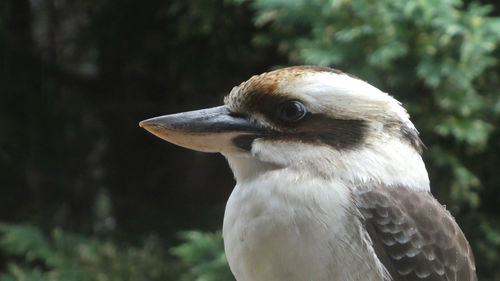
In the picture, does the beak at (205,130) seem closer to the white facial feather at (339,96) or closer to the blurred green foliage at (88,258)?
the white facial feather at (339,96)

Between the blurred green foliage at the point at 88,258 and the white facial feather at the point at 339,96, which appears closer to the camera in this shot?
the white facial feather at the point at 339,96

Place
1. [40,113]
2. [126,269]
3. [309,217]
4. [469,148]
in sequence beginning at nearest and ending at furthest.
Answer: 1. [309,217]
2. [469,148]
3. [126,269]
4. [40,113]

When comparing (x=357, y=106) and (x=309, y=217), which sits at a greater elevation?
(x=357, y=106)

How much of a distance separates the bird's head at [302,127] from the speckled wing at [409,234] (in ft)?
0.12

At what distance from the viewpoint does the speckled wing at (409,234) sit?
1247 mm

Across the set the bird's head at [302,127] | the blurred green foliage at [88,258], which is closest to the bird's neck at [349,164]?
the bird's head at [302,127]

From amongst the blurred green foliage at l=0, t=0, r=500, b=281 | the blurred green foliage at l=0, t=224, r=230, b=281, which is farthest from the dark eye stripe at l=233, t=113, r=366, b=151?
the blurred green foliage at l=0, t=224, r=230, b=281

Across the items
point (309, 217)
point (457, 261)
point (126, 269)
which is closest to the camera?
point (309, 217)

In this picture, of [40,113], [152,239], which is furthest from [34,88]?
[152,239]

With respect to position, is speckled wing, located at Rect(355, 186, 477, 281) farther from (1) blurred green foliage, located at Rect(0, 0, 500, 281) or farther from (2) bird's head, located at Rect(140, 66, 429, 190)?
(1) blurred green foliage, located at Rect(0, 0, 500, 281)

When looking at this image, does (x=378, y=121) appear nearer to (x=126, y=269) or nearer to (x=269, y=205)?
(x=269, y=205)

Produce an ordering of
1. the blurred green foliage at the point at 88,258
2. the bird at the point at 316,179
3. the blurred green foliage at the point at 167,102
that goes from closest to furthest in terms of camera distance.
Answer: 1. the bird at the point at 316,179
2. the blurred green foliage at the point at 167,102
3. the blurred green foliage at the point at 88,258

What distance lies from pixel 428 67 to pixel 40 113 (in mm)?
1541

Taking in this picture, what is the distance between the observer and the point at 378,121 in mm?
1276
